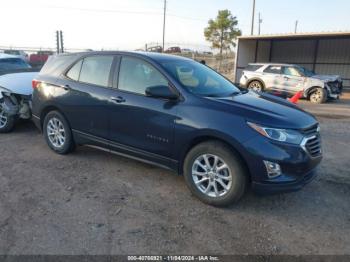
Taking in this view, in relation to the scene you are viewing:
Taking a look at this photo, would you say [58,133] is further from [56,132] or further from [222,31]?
[222,31]

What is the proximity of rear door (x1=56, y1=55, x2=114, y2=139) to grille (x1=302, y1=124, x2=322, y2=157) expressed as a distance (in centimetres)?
262

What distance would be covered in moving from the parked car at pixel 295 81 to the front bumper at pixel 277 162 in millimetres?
11305

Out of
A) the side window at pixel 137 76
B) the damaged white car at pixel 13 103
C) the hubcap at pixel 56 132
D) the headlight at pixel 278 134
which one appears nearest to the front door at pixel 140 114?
the side window at pixel 137 76

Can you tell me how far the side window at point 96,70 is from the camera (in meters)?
4.78

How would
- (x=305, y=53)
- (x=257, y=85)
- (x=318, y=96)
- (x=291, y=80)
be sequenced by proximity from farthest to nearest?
(x=305, y=53) < (x=257, y=85) < (x=291, y=80) < (x=318, y=96)

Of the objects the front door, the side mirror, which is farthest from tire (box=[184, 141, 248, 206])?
the side mirror

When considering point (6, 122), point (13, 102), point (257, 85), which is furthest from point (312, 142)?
point (257, 85)

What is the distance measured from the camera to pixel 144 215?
3.63m

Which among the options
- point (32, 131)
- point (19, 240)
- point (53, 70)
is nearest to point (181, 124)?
point (19, 240)

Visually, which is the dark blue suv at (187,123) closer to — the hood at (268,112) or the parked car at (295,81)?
the hood at (268,112)

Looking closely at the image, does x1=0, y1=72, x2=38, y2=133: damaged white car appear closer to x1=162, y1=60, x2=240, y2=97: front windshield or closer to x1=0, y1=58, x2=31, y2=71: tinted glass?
x1=0, y1=58, x2=31, y2=71: tinted glass

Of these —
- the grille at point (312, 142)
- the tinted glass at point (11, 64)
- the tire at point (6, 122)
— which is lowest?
the tire at point (6, 122)

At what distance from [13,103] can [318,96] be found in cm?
1178

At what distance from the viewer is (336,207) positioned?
392 centimetres
